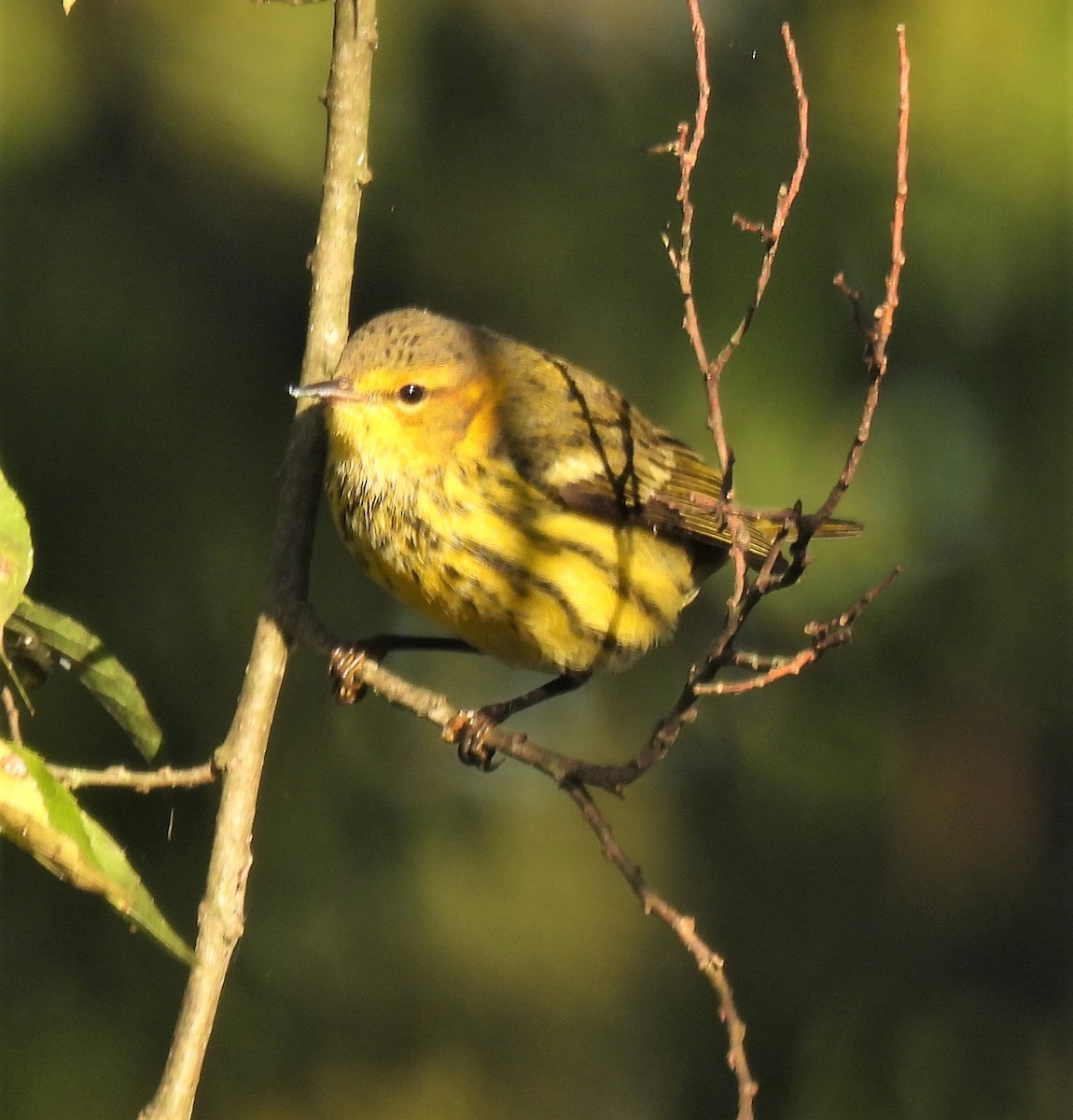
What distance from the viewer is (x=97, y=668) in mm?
2416

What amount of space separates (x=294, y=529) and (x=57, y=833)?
3.79 feet

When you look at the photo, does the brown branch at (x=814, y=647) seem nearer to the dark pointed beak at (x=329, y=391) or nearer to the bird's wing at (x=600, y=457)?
the bird's wing at (x=600, y=457)

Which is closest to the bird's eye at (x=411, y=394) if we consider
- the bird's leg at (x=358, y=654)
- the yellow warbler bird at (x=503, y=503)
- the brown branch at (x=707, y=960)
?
the yellow warbler bird at (x=503, y=503)

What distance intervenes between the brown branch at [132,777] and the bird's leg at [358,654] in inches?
→ 14.8

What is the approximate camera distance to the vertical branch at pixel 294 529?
2383 millimetres

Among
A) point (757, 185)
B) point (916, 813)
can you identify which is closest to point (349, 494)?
point (757, 185)

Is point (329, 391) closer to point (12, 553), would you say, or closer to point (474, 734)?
point (474, 734)

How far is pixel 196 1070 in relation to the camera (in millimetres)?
2256

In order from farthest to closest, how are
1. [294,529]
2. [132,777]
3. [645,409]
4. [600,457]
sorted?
[645,409] → [600,457] → [294,529] → [132,777]

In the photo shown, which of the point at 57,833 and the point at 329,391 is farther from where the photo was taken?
the point at 329,391

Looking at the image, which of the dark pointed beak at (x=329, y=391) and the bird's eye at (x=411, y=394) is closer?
the dark pointed beak at (x=329, y=391)

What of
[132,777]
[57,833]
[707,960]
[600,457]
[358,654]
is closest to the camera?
[57,833]

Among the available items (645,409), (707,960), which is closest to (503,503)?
(707,960)

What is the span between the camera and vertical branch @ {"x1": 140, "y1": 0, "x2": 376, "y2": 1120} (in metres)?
2.38
